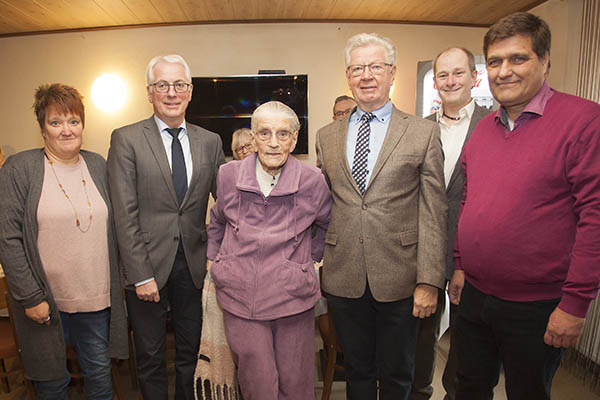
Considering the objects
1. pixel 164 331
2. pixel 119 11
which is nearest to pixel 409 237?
pixel 164 331

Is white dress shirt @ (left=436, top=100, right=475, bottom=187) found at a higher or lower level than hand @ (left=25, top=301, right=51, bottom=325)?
higher

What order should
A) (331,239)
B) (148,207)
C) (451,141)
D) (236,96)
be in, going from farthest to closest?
(236,96) → (451,141) → (148,207) → (331,239)

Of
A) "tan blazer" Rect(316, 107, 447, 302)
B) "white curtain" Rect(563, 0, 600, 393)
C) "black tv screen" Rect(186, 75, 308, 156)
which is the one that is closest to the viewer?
"tan blazer" Rect(316, 107, 447, 302)

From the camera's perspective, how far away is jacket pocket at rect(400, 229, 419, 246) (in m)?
1.54

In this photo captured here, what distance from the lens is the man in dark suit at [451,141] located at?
1.85 meters

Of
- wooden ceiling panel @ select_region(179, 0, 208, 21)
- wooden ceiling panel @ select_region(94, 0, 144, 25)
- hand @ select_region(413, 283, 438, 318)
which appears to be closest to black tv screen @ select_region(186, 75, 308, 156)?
wooden ceiling panel @ select_region(179, 0, 208, 21)

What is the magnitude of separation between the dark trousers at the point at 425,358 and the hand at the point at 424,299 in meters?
0.52

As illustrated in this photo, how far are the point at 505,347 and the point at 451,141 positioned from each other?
103 centimetres

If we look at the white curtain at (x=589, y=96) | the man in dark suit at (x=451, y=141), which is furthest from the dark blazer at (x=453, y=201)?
the white curtain at (x=589, y=96)

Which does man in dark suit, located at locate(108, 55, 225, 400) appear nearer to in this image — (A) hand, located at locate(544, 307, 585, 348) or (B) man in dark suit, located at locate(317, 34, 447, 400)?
(B) man in dark suit, located at locate(317, 34, 447, 400)

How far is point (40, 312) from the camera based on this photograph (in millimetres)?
1674

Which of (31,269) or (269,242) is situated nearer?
(269,242)

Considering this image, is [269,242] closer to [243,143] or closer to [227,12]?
[243,143]

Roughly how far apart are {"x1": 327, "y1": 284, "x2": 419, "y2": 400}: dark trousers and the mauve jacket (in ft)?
0.65
